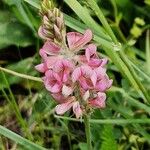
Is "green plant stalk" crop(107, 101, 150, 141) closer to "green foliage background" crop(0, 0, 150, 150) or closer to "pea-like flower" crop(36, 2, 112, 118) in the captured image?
"green foliage background" crop(0, 0, 150, 150)

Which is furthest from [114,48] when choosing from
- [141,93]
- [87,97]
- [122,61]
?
[87,97]

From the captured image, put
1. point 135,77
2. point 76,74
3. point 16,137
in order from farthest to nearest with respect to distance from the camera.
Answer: point 135,77 < point 16,137 < point 76,74

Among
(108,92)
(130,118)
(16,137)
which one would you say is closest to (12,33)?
(108,92)

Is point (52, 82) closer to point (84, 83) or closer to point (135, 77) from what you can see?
point (84, 83)

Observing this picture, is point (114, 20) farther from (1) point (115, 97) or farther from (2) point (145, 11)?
(1) point (115, 97)

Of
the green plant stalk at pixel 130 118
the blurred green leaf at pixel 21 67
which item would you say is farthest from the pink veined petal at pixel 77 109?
the blurred green leaf at pixel 21 67

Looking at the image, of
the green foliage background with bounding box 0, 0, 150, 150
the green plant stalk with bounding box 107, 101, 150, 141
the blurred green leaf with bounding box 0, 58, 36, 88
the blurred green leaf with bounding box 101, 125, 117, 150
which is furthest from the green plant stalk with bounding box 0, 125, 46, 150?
the blurred green leaf with bounding box 0, 58, 36, 88

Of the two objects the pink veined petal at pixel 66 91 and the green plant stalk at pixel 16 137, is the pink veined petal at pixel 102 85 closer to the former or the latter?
the pink veined petal at pixel 66 91
